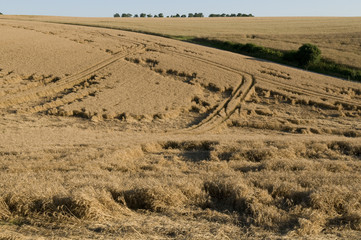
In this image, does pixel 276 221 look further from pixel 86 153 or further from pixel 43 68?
pixel 43 68

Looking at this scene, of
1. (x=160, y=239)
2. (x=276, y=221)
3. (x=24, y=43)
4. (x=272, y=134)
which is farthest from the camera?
(x=24, y=43)

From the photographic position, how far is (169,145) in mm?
12188

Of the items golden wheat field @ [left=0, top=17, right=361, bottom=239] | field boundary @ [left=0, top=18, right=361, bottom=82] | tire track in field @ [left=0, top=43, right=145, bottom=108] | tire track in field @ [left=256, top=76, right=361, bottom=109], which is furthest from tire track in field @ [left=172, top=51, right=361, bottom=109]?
tire track in field @ [left=0, top=43, right=145, bottom=108]

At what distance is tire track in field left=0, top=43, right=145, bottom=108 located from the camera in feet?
61.9

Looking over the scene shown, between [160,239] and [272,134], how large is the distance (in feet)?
40.6

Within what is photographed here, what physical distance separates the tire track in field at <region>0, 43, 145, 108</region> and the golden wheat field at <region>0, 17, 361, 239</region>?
0.30ft

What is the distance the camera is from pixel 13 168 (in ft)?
26.7

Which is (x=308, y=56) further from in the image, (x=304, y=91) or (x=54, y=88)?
(x=54, y=88)

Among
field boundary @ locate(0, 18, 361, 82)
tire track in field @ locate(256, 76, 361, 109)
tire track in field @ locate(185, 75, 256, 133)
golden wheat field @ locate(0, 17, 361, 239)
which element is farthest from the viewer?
field boundary @ locate(0, 18, 361, 82)

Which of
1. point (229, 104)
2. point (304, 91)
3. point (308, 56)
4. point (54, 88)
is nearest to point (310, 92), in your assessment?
point (304, 91)

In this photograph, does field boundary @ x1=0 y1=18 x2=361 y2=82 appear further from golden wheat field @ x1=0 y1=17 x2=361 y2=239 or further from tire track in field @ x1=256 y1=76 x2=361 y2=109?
tire track in field @ x1=256 y1=76 x2=361 y2=109

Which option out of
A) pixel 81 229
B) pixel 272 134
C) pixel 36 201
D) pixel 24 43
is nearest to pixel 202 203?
pixel 81 229

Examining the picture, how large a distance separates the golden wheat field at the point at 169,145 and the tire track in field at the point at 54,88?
9cm

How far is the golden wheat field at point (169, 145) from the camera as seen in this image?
15.2 feet
